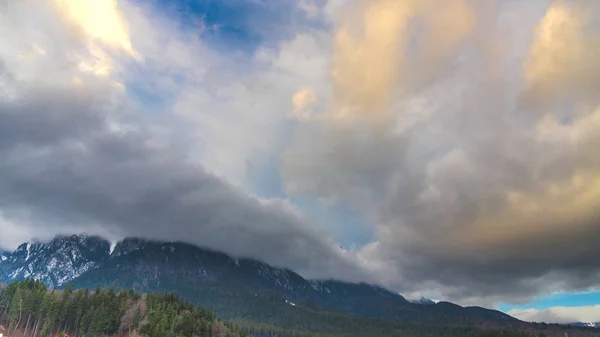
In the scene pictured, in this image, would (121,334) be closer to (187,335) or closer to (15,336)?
(187,335)

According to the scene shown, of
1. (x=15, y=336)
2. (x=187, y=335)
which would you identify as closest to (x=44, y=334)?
(x=15, y=336)

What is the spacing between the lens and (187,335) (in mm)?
197375

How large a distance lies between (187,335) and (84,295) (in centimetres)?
5698

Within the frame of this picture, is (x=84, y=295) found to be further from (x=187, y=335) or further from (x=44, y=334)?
(x=187, y=335)

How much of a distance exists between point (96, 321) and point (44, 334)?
25.3 m

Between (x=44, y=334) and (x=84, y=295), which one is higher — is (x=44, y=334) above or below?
below

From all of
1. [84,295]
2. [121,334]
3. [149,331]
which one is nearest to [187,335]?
[149,331]

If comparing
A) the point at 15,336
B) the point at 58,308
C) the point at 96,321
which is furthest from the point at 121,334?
the point at 15,336

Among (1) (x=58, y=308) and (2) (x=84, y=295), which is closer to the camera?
(1) (x=58, y=308)

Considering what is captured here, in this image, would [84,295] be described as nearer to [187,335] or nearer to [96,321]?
[96,321]

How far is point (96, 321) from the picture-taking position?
186 meters

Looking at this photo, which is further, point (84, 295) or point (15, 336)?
point (84, 295)

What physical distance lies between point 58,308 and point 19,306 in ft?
52.8

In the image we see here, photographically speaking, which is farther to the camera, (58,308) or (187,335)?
(187,335)
